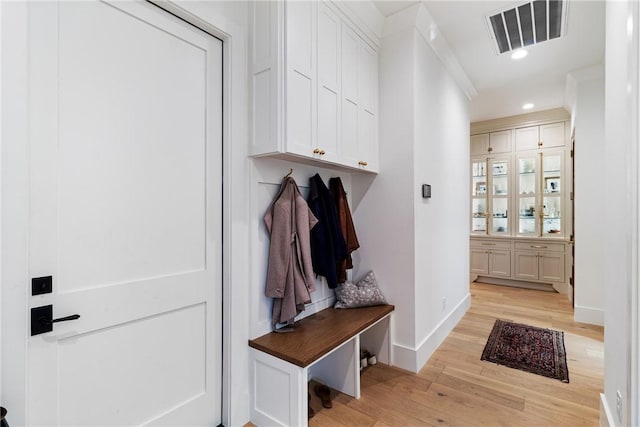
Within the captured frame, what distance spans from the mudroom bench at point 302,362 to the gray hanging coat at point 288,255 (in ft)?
0.62

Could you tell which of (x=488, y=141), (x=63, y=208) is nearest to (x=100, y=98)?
(x=63, y=208)

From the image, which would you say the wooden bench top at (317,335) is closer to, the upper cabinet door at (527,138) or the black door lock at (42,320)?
the black door lock at (42,320)

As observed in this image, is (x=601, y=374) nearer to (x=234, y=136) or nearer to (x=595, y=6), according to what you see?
(x=595, y=6)

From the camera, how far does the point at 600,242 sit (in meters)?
3.47

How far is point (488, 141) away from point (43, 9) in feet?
19.0

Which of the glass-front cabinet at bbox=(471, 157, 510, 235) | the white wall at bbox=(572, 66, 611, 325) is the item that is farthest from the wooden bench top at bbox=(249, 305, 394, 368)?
the glass-front cabinet at bbox=(471, 157, 510, 235)

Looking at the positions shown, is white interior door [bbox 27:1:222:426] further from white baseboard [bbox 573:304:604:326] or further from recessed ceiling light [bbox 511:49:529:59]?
white baseboard [bbox 573:304:604:326]

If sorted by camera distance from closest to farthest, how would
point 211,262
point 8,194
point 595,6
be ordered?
point 8,194
point 211,262
point 595,6

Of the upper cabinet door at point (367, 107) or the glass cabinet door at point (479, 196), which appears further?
the glass cabinet door at point (479, 196)

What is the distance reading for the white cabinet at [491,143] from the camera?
5190 millimetres

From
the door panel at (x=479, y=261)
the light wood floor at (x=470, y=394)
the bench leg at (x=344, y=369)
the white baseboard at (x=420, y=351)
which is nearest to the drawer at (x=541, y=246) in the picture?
the door panel at (x=479, y=261)

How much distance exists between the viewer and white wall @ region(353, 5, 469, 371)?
244 cm

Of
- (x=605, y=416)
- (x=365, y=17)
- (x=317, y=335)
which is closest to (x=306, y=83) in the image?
(x=365, y=17)

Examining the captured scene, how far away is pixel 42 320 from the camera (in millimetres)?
1152
